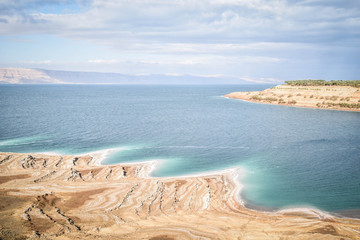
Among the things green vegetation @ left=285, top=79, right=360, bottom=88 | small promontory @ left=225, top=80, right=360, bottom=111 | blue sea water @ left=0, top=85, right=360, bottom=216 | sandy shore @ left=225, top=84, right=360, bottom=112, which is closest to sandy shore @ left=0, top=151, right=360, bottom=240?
blue sea water @ left=0, top=85, right=360, bottom=216

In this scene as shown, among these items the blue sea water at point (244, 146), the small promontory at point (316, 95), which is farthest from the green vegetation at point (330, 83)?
the blue sea water at point (244, 146)

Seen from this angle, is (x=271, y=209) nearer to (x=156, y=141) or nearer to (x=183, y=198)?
(x=183, y=198)

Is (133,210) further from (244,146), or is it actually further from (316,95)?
(316,95)

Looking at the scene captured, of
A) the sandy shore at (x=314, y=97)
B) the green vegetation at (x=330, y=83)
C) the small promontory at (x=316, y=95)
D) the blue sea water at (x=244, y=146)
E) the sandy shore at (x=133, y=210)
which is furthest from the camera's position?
the green vegetation at (x=330, y=83)

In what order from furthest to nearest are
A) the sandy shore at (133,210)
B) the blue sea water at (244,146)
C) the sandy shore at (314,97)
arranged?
the sandy shore at (314,97) → the blue sea water at (244,146) → the sandy shore at (133,210)

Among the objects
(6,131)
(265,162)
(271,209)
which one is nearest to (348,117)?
(265,162)

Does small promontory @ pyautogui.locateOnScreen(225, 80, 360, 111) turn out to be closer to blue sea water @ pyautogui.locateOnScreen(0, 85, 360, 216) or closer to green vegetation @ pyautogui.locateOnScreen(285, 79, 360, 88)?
green vegetation @ pyautogui.locateOnScreen(285, 79, 360, 88)

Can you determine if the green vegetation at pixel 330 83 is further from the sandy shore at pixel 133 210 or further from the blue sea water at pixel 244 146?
the sandy shore at pixel 133 210

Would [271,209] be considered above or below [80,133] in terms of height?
below

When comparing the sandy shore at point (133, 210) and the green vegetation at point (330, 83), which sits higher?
the green vegetation at point (330, 83)
